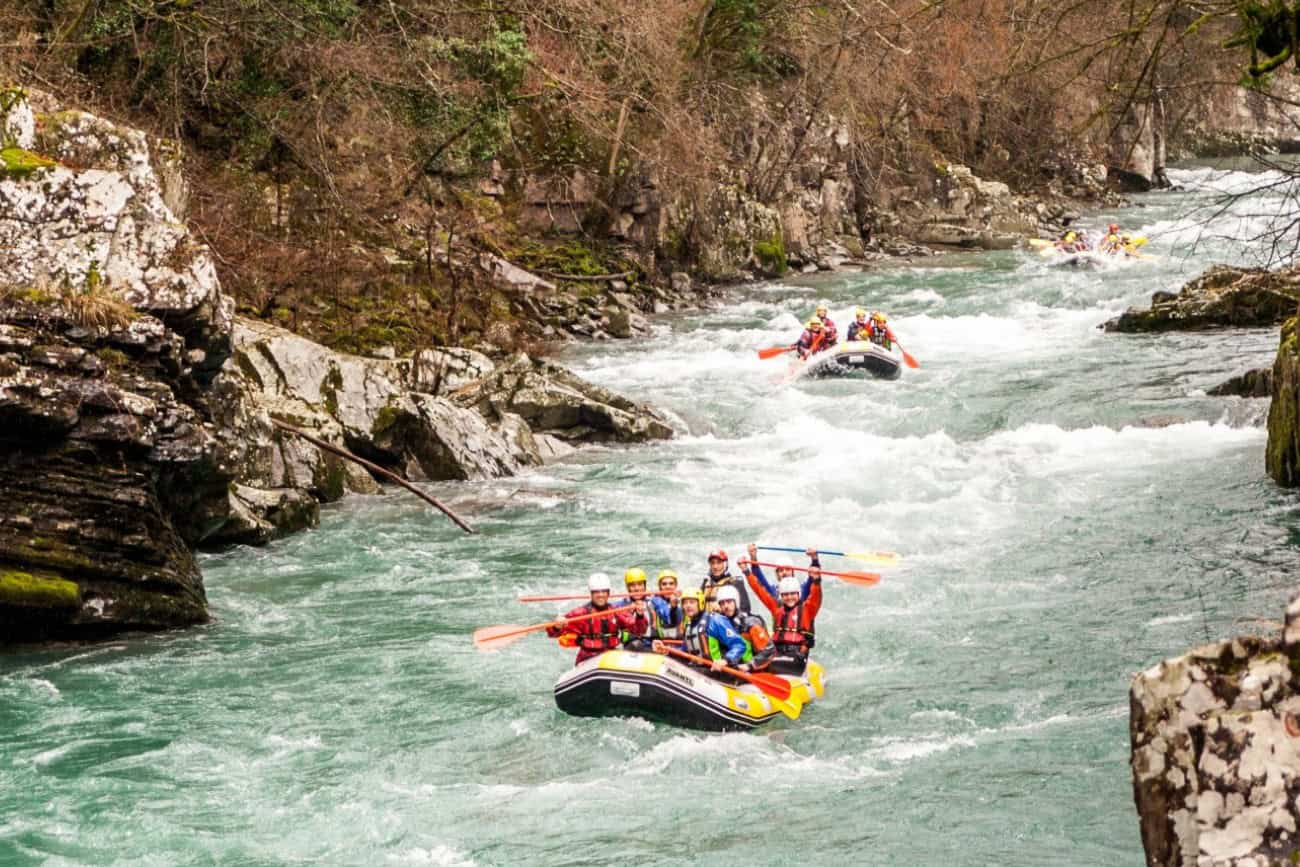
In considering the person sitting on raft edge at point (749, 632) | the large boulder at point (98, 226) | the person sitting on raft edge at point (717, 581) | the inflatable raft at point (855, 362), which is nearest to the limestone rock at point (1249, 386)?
the inflatable raft at point (855, 362)

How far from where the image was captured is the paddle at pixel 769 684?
988 centimetres

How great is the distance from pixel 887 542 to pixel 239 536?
6.19m

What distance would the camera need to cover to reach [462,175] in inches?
952

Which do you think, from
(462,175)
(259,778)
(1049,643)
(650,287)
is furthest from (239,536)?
(650,287)

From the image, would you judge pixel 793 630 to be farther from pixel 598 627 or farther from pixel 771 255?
pixel 771 255

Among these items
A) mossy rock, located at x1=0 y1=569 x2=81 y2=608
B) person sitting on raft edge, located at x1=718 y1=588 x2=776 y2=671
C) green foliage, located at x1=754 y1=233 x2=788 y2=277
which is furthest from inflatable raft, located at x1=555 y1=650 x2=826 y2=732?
green foliage, located at x1=754 y1=233 x2=788 y2=277

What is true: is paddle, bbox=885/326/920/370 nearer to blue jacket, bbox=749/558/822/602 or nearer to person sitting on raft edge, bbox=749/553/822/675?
blue jacket, bbox=749/558/822/602

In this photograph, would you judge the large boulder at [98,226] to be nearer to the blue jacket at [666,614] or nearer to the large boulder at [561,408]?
the blue jacket at [666,614]

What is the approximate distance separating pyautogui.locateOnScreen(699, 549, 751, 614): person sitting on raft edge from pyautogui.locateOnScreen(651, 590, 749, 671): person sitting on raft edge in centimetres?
8

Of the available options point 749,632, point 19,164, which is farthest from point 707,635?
point 19,164

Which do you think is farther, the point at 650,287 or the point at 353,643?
the point at 650,287

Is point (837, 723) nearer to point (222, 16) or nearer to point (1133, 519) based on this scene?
Answer: point (1133, 519)

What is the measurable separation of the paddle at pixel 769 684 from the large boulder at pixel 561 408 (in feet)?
27.7

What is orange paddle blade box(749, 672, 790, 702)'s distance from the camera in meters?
9.89
